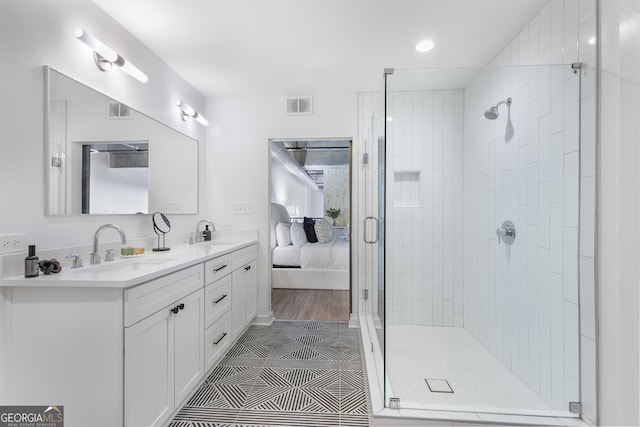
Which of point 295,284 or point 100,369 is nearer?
point 100,369

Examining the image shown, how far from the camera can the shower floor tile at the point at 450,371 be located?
1.61 metres

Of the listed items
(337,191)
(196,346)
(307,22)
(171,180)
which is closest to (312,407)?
(196,346)

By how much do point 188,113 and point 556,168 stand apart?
9.15ft

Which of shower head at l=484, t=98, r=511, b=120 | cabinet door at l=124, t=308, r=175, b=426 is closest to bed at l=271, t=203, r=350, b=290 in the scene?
shower head at l=484, t=98, r=511, b=120

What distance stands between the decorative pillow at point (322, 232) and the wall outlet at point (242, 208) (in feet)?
6.28

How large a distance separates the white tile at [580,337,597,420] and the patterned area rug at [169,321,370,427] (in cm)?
109

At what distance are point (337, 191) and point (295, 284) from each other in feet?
13.6

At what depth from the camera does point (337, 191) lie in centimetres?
802

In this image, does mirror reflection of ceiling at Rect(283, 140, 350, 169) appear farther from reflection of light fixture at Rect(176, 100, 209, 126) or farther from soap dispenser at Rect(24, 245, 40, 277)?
soap dispenser at Rect(24, 245, 40, 277)

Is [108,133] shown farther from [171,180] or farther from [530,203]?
[530,203]

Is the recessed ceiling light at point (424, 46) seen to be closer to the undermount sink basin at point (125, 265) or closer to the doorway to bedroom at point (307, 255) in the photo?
the doorway to bedroom at point (307, 255)

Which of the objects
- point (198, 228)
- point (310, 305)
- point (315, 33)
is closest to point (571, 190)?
point (315, 33)

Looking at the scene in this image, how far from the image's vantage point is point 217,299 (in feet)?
7.11

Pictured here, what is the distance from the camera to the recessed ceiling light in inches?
83.3
